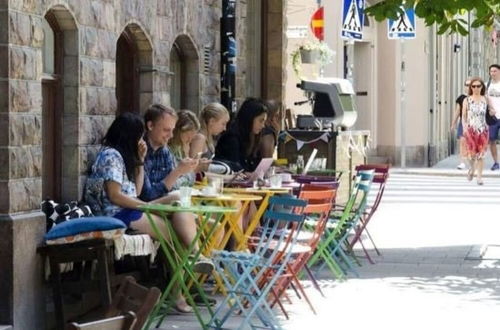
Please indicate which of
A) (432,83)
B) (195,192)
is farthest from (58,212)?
(432,83)

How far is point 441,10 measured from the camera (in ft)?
44.1

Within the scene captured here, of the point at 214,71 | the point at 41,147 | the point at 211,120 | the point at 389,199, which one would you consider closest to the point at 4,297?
the point at 41,147

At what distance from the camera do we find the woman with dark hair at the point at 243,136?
45.3 feet

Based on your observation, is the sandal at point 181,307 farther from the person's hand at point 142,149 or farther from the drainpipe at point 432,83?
the drainpipe at point 432,83

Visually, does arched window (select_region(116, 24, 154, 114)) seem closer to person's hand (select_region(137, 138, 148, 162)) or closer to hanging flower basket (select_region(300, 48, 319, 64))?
person's hand (select_region(137, 138, 148, 162))

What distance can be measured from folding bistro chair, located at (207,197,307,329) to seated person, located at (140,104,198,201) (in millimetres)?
757

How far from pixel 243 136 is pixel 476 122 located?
1181cm

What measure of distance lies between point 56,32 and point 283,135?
644 centimetres

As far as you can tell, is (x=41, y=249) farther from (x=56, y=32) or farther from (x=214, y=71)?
(x=214, y=71)

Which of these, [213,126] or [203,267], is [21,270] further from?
[213,126]

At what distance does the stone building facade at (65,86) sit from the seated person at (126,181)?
0.32 meters

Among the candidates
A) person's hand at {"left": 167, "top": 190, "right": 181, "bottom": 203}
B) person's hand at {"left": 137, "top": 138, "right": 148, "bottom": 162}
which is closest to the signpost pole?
person's hand at {"left": 137, "top": 138, "right": 148, "bottom": 162}

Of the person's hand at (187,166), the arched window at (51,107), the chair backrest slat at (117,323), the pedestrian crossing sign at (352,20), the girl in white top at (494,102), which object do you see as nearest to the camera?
the chair backrest slat at (117,323)

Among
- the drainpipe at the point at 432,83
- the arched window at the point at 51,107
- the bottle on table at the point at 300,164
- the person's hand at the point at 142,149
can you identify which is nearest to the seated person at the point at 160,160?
the person's hand at the point at 142,149
